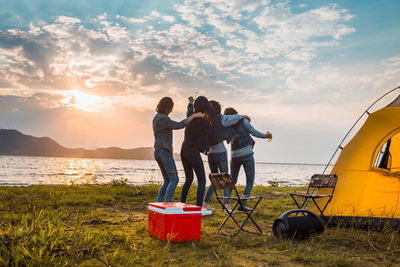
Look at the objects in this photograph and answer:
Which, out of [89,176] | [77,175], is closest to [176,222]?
[89,176]

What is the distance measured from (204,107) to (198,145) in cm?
72

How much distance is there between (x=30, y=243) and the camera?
3180 mm

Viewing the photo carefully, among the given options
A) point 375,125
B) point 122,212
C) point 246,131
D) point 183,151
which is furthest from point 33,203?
point 375,125

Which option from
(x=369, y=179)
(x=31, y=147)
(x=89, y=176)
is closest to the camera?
(x=369, y=179)

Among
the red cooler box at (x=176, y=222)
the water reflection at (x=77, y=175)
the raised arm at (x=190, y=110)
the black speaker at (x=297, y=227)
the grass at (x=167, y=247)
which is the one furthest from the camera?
the water reflection at (x=77, y=175)

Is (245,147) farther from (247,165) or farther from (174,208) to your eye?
(174,208)

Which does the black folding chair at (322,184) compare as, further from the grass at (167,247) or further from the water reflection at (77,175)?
the water reflection at (77,175)

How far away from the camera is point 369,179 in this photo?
532 centimetres

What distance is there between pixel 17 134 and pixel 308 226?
16743cm

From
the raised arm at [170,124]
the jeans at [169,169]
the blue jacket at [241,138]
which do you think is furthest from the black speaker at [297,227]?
the raised arm at [170,124]

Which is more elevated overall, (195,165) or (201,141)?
(201,141)

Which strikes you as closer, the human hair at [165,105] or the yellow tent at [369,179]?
the yellow tent at [369,179]

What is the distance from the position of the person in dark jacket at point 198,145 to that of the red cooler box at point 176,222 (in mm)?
1333

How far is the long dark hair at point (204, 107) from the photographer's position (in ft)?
19.0
